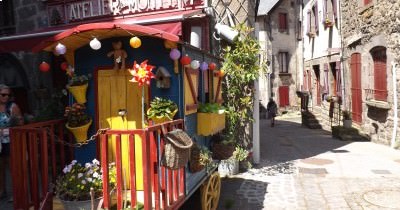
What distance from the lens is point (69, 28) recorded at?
7633mm

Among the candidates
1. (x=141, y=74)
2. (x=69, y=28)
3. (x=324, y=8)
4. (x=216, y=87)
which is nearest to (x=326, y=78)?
(x=324, y=8)

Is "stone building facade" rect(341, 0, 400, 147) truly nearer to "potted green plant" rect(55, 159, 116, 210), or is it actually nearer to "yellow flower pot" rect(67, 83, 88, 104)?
"yellow flower pot" rect(67, 83, 88, 104)

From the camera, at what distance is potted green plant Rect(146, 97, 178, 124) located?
4.65 meters

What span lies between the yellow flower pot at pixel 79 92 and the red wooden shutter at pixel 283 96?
75.4ft

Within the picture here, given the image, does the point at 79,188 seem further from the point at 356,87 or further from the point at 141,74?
the point at 356,87

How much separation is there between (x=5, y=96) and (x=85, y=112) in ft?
5.05

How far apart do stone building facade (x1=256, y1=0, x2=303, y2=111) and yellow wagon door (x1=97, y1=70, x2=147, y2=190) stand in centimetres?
2182

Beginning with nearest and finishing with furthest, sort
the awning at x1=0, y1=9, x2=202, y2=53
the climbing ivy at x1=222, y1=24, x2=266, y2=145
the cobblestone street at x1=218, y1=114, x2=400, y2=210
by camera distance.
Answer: the awning at x1=0, y1=9, x2=202, y2=53
the cobblestone street at x1=218, y1=114, x2=400, y2=210
the climbing ivy at x1=222, y1=24, x2=266, y2=145

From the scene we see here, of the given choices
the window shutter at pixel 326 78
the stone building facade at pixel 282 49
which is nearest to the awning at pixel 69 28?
the window shutter at pixel 326 78

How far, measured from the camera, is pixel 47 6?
982 centimetres

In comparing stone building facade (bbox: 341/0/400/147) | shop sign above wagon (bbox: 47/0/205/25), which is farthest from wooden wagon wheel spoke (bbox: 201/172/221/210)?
stone building facade (bbox: 341/0/400/147)

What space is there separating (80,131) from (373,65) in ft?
34.1

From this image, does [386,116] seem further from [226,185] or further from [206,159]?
[206,159]

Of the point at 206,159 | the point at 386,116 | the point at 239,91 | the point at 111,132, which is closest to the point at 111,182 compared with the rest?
the point at 111,132
